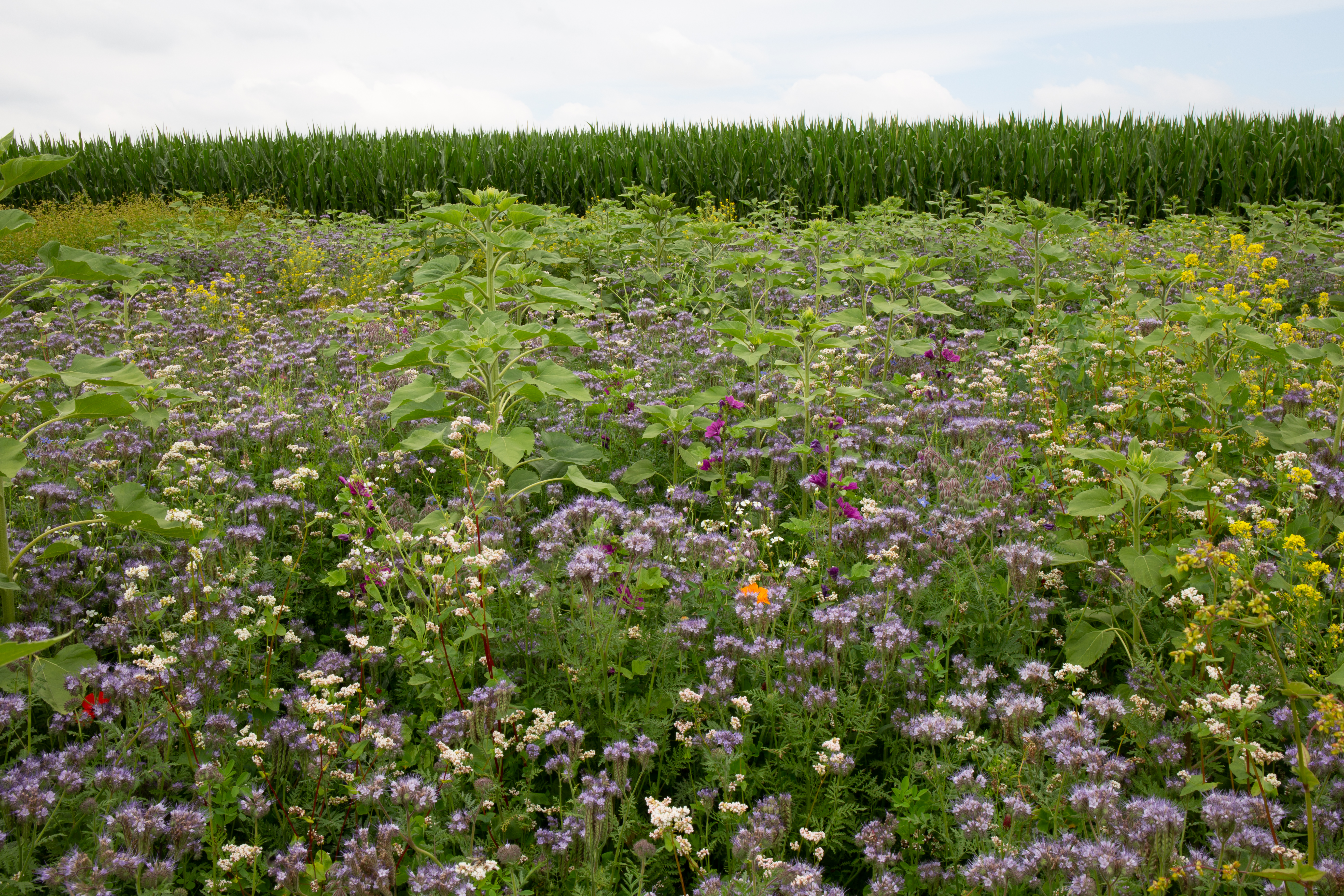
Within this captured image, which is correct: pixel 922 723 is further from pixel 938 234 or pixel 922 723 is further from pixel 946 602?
pixel 938 234

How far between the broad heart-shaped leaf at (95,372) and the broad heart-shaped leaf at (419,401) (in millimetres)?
1189

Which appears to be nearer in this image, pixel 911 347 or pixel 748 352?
pixel 748 352

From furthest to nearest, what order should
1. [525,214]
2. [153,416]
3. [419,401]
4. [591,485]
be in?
[525,214]
[419,401]
[153,416]
[591,485]

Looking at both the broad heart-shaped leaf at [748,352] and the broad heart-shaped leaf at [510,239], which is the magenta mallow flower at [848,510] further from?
the broad heart-shaped leaf at [510,239]

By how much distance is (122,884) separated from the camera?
2.46 metres

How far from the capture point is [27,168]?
326cm

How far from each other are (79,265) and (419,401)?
161cm

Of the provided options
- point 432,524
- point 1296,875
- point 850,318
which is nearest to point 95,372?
point 432,524

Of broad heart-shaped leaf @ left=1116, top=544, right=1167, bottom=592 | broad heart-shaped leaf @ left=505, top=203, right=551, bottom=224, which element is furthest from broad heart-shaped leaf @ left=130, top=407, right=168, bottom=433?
broad heart-shaped leaf @ left=1116, top=544, right=1167, bottom=592

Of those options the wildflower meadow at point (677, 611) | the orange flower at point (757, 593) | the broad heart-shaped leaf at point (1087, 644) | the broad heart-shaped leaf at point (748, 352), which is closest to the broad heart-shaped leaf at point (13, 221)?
the wildflower meadow at point (677, 611)

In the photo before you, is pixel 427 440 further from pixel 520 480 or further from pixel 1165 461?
pixel 1165 461

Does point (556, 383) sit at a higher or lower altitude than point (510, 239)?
lower

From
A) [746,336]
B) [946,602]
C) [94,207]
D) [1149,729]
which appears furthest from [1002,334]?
[94,207]

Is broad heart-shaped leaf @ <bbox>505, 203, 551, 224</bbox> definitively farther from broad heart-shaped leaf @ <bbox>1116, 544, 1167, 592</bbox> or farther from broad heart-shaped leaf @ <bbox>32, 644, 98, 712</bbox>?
broad heart-shaped leaf @ <bbox>1116, 544, 1167, 592</bbox>
